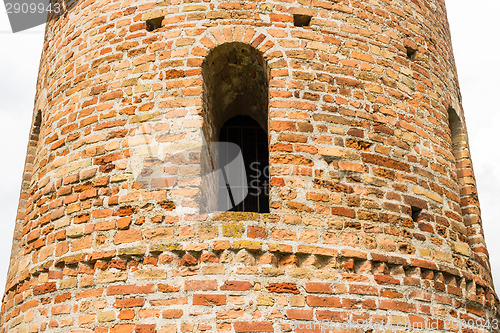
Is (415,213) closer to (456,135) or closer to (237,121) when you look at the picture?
(456,135)

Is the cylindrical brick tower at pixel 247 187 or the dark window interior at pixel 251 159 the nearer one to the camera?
the cylindrical brick tower at pixel 247 187

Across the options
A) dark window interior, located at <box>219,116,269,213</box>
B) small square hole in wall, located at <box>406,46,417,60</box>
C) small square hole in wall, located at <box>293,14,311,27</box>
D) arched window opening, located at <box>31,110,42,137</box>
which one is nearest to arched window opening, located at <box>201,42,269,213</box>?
dark window interior, located at <box>219,116,269,213</box>

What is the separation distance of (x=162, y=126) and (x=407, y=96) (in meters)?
2.13

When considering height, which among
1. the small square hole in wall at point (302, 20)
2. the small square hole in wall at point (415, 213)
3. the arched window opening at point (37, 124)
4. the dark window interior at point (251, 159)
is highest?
the small square hole in wall at point (302, 20)

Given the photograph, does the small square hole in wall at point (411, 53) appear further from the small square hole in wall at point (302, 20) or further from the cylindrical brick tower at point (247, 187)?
the small square hole in wall at point (302, 20)

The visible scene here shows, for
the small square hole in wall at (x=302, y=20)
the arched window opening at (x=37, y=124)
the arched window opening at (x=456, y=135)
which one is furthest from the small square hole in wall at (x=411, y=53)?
the arched window opening at (x=37, y=124)

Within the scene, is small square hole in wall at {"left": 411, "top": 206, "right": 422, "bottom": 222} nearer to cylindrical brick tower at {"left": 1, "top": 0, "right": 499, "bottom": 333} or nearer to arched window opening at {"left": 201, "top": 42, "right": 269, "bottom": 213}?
cylindrical brick tower at {"left": 1, "top": 0, "right": 499, "bottom": 333}

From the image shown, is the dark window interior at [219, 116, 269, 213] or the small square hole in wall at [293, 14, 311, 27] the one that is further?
the dark window interior at [219, 116, 269, 213]

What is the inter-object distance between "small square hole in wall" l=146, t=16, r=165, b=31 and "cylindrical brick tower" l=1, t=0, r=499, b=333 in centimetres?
2

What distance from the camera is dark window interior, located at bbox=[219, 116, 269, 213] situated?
16.1 feet

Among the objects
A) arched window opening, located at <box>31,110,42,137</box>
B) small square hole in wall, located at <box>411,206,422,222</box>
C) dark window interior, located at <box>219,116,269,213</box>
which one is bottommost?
small square hole in wall, located at <box>411,206,422,222</box>

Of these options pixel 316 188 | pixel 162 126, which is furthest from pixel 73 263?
pixel 316 188

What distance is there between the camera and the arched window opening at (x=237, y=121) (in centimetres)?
429

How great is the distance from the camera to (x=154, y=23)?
174 inches
